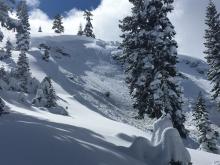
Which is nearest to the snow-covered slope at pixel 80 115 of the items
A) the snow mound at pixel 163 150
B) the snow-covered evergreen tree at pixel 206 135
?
the snow mound at pixel 163 150

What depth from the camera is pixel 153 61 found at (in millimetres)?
26438

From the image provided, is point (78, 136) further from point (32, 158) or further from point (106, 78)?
point (106, 78)

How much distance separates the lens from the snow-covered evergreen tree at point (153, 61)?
2559 cm

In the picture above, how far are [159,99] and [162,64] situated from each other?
2601mm

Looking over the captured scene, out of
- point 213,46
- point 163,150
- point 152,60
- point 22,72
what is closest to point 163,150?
point 163,150

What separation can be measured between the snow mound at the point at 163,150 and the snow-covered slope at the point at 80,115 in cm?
71

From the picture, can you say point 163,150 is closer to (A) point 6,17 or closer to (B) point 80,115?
(A) point 6,17

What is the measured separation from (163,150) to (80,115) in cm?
3623

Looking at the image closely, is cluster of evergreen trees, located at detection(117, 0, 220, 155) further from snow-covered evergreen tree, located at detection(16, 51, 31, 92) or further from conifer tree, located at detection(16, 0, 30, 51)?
conifer tree, located at detection(16, 0, 30, 51)

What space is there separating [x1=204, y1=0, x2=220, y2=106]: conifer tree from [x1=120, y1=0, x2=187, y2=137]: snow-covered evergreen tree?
1172 centimetres

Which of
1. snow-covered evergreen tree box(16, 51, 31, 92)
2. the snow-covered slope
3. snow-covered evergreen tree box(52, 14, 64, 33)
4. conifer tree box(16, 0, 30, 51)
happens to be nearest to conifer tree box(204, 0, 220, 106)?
the snow-covered slope

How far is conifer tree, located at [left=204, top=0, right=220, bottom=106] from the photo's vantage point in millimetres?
37250

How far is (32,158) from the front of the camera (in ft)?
38.9

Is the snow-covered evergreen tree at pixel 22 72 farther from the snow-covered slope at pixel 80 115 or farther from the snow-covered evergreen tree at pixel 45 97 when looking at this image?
the snow-covered evergreen tree at pixel 45 97
